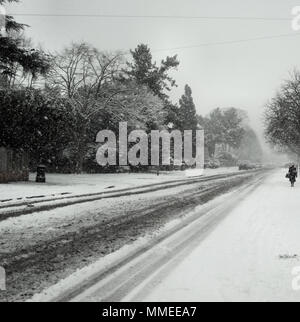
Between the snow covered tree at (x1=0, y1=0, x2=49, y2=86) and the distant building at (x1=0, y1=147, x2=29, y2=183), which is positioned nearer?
the snow covered tree at (x1=0, y1=0, x2=49, y2=86)

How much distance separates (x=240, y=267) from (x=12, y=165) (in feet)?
68.8

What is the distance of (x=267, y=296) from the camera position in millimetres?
5242

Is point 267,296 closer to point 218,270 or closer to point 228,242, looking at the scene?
point 218,270

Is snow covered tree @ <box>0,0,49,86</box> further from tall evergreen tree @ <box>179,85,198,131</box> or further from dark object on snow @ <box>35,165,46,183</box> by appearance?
tall evergreen tree @ <box>179,85,198,131</box>

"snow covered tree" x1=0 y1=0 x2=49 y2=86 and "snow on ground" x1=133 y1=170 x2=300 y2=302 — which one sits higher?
"snow covered tree" x1=0 y1=0 x2=49 y2=86

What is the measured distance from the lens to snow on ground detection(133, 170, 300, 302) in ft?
17.4

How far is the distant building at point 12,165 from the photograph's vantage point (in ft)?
80.5

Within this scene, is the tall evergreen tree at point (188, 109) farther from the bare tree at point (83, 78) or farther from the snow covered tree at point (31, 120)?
the snow covered tree at point (31, 120)

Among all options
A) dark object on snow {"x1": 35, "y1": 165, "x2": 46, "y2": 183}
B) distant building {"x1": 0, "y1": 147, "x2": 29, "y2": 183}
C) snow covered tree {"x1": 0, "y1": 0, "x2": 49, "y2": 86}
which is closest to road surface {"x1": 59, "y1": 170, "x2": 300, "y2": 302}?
snow covered tree {"x1": 0, "y1": 0, "x2": 49, "y2": 86}

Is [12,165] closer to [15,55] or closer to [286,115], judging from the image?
[15,55]

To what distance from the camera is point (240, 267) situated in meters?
6.64

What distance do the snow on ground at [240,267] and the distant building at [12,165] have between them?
55.3 feet

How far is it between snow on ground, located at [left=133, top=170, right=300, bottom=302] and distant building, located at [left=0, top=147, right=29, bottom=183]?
16.9 m

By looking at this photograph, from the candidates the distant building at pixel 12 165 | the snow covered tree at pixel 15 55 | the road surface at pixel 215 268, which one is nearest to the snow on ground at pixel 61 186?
the distant building at pixel 12 165
